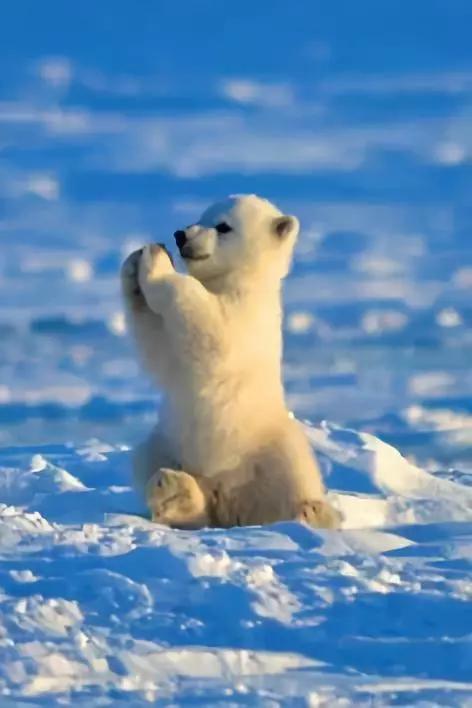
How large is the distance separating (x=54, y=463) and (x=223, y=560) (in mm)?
3732

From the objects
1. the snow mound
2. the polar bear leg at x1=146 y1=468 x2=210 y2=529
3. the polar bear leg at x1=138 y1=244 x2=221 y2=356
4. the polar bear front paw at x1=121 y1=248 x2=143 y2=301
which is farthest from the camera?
the polar bear front paw at x1=121 y1=248 x2=143 y2=301

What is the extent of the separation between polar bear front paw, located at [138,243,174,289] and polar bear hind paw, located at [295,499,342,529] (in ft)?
3.25

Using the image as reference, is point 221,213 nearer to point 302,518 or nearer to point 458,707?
point 302,518

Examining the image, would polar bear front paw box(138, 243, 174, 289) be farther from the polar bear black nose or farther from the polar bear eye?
the polar bear eye

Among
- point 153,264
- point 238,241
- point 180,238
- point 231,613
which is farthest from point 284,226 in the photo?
point 231,613

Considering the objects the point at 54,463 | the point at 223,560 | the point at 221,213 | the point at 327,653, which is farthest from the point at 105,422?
the point at 327,653

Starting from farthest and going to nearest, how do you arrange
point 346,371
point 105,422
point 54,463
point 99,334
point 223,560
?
1. point 99,334
2. point 346,371
3. point 105,422
4. point 54,463
5. point 223,560

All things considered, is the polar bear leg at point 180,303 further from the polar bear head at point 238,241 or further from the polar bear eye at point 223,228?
the polar bear eye at point 223,228

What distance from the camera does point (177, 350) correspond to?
635cm

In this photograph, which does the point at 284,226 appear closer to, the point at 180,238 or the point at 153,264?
the point at 180,238

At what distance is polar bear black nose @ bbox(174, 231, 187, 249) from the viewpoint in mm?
6512

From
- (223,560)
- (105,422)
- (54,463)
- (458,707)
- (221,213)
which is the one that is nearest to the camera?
(458,707)

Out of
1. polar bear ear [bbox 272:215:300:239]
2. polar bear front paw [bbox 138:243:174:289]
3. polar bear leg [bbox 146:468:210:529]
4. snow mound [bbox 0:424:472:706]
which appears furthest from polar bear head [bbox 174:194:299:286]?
snow mound [bbox 0:424:472:706]

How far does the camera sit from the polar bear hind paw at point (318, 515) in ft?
20.5
